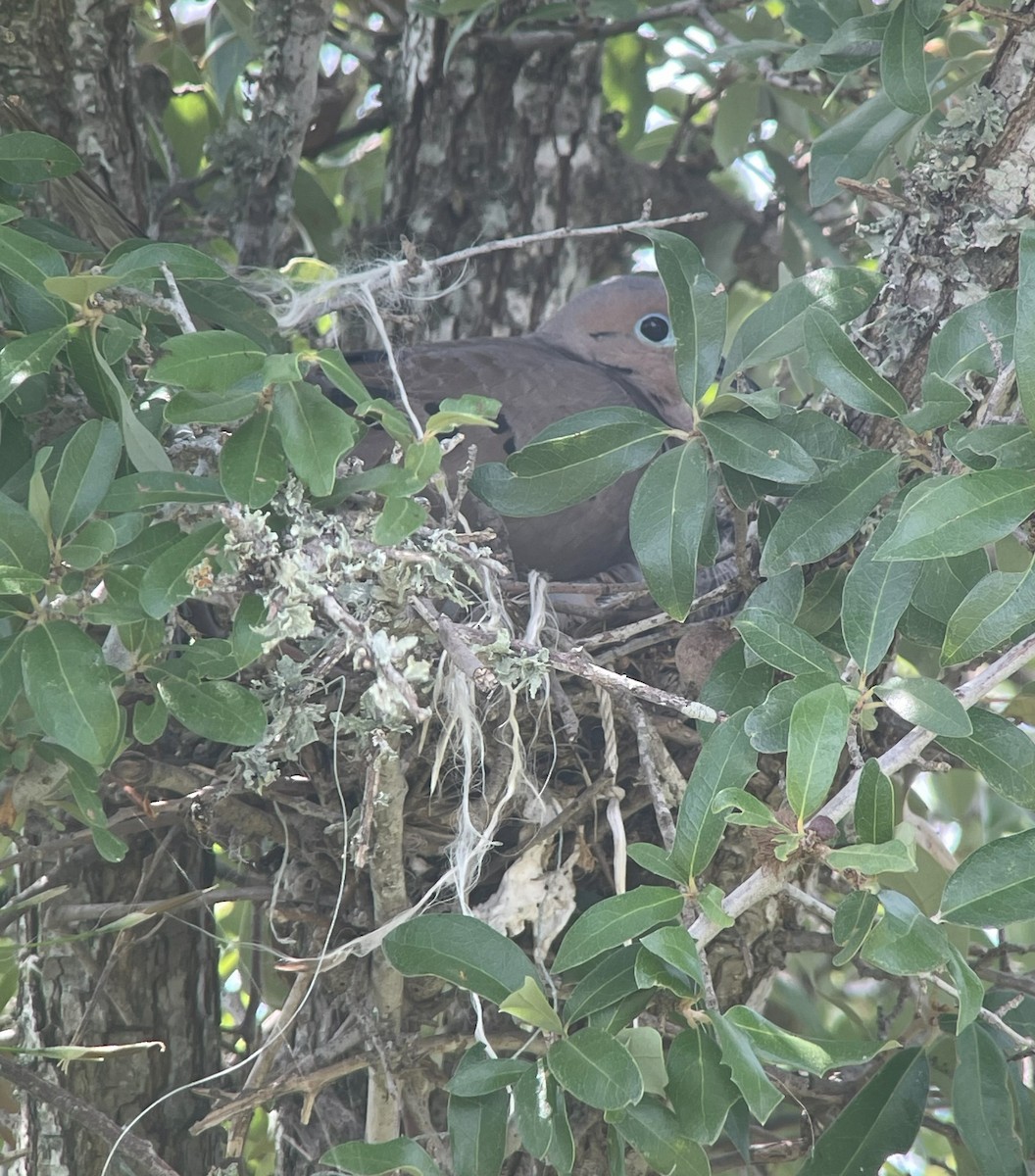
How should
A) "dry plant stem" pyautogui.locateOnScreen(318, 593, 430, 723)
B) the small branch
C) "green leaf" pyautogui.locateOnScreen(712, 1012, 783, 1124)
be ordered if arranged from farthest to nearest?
the small branch → "green leaf" pyautogui.locateOnScreen(712, 1012, 783, 1124) → "dry plant stem" pyautogui.locateOnScreen(318, 593, 430, 723)

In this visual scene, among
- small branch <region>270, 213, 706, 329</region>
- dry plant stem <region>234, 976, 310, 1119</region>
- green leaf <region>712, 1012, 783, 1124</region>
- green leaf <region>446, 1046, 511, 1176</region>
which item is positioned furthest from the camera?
small branch <region>270, 213, 706, 329</region>

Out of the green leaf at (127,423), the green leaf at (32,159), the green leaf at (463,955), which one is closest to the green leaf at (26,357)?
the green leaf at (127,423)

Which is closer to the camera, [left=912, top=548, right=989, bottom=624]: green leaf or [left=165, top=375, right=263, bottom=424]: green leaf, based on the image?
[left=165, top=375, right=263, bottom=424]: green leaf

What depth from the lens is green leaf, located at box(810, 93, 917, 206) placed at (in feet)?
7.69

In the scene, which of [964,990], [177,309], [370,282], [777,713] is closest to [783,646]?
[777,713]

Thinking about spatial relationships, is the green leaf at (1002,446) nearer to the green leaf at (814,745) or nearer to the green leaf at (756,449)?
the green leaf at (756,449)

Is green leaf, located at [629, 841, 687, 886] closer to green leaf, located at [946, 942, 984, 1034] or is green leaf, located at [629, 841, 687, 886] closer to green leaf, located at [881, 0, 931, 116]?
green leaf, located at [946, 942, 984, 1034]

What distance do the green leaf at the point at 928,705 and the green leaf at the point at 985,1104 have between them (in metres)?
0.52

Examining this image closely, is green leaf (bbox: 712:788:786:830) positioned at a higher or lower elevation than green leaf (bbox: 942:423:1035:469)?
lower

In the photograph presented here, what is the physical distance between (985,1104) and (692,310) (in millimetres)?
1089

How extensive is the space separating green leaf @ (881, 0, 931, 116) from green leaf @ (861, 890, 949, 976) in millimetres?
1144

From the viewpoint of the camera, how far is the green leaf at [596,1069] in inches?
61.2

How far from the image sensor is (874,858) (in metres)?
1.49

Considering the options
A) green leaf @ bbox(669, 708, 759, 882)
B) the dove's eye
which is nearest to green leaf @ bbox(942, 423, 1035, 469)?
green leaf @ bbox(669, 708, 759, 882)
